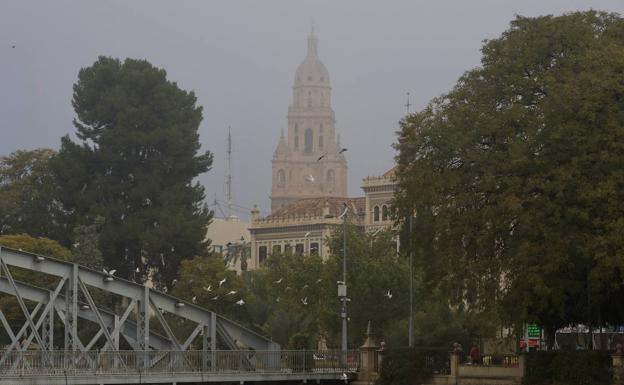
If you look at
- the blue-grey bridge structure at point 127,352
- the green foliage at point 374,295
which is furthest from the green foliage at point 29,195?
the blue-grey bridge structure at point 127,352

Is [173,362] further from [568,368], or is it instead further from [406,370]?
[568,368]

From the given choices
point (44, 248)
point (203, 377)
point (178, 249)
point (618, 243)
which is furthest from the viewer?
point (178, 249)

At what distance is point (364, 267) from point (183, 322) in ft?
37.4

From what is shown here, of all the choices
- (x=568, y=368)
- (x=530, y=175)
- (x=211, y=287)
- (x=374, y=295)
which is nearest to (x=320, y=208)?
(x=211, y=287)

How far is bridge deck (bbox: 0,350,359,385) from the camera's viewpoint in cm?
5875

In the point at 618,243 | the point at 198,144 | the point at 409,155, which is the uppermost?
the point at 198,144

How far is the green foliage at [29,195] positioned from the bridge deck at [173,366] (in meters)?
51.0

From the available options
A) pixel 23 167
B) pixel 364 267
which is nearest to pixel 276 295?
pixel 364 267

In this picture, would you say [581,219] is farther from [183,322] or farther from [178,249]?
[178,249]

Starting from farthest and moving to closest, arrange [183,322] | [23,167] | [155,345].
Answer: [23,167], [183,322], [155,345]

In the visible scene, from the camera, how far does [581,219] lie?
191ft

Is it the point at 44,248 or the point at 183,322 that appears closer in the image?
the point at 183,322

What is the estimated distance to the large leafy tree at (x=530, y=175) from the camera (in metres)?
58.1

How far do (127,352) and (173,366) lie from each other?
2575 mm
